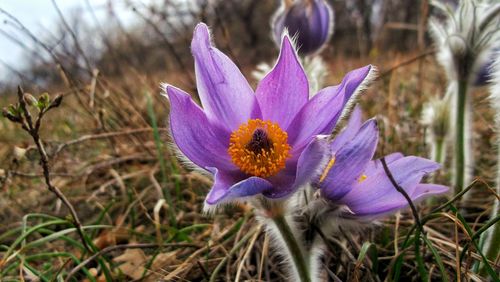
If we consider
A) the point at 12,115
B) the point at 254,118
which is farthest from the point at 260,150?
the point at 12,115

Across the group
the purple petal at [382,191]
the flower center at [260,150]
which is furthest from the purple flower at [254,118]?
the purple petal at [382,191]

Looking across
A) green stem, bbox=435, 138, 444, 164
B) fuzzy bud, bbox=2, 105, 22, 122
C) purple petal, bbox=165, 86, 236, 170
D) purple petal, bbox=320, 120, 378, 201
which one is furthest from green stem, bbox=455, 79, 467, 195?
fuzzy bud, bbox=2, 105, 22, 122

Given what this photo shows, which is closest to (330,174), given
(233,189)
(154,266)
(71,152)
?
(233,189)

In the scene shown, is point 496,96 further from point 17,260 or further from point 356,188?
point 17,260

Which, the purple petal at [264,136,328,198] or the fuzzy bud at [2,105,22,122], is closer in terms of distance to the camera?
the purple petal at [264,136,328,198]

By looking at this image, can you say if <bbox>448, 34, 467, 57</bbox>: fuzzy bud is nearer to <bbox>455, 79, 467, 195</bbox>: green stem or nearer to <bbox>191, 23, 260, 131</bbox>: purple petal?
<bbox>455, 79, 467, 195</bbox>: green stem

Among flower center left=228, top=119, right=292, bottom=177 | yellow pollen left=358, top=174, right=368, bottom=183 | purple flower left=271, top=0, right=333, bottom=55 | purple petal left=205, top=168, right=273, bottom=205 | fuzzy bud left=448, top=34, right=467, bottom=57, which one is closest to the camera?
purple petal left=205, top=168, right=273, bottom=205

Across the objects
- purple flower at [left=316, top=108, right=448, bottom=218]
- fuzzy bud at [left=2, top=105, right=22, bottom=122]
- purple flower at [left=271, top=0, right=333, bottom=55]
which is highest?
purple flower at [left=271, top=0, right=333, bottom=55]

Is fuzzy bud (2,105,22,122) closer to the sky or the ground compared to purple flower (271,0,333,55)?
closer to the ground

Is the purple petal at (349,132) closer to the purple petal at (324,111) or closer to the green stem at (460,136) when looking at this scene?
the purple petal at (324,111)
